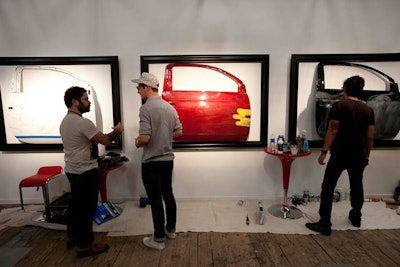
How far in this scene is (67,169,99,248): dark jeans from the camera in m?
2.09

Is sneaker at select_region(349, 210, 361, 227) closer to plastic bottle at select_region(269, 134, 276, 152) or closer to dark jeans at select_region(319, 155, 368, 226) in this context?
dark jeans at select_region(319, 155, 368, 226)

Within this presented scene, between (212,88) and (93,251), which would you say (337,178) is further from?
(93,251)

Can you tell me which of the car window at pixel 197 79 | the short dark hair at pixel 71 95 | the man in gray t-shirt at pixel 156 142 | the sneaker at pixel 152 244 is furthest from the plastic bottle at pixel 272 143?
the short dark hair at pixel 71 95

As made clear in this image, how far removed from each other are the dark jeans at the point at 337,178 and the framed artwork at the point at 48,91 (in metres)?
2.33

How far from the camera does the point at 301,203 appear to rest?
10.5ft

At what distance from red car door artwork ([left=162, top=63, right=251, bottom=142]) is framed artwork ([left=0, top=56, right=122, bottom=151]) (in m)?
0.68

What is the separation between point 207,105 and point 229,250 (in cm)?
157

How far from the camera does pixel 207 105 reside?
3121mm

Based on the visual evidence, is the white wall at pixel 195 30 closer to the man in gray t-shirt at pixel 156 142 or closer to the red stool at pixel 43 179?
the red stool at pixel 43 179

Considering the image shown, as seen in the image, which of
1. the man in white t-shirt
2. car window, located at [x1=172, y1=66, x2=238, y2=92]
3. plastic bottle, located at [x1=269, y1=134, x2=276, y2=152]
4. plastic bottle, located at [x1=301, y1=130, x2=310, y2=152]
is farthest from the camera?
car window, located at [x1=172, y1=66, x2=238, y2=92]

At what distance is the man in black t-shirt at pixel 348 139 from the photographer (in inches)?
91.4

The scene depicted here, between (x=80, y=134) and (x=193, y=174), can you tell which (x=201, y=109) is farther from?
(x=80, y=134)

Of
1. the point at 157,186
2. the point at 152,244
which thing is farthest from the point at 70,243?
the point at 157,186

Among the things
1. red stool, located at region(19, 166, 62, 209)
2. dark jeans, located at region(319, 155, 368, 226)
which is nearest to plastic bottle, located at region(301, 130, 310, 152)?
dark jeans, located at region(319, 155, 368, 226)
